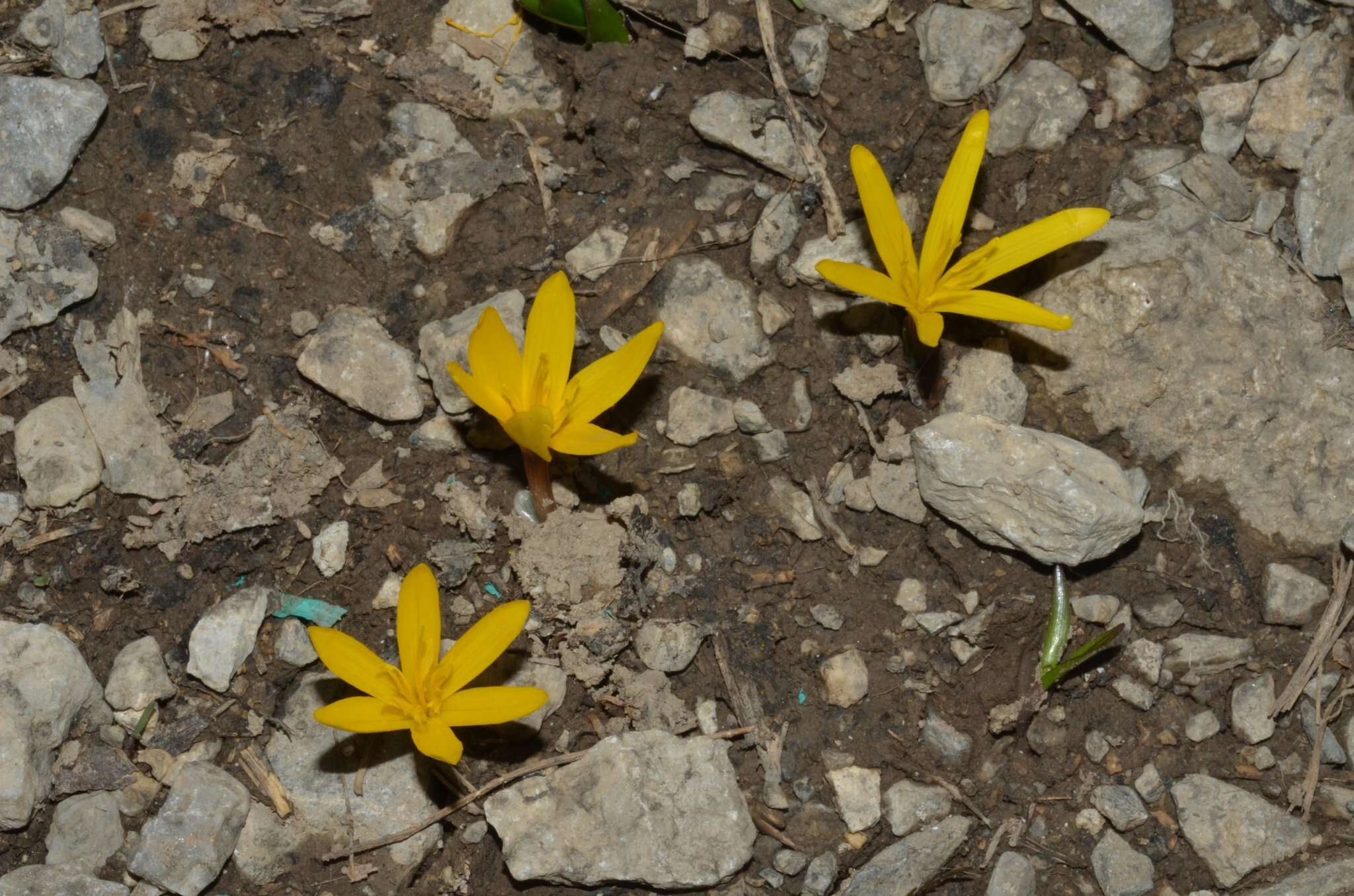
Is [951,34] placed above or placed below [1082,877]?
above

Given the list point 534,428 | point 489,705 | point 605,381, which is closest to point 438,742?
point 489,705

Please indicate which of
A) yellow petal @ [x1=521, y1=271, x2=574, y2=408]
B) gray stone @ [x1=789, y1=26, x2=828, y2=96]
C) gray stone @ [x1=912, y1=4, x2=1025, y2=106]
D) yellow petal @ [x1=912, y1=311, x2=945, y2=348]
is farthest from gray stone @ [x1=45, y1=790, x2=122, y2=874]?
gray stone @ [x1=912, y1=4, x2=1025, y2=106]

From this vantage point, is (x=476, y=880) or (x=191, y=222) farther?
(x=191, y=222)

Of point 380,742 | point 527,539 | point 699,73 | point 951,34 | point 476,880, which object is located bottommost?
point 476,880

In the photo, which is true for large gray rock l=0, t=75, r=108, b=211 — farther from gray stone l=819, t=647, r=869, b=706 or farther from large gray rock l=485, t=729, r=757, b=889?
gray stone l=819, t=647, r=869, b=706

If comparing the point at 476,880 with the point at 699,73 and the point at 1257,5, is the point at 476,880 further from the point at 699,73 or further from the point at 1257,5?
the point at 1257,5

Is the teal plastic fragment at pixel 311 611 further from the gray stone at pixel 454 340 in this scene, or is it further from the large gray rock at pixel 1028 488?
the large gray rock at pixel 1028 488

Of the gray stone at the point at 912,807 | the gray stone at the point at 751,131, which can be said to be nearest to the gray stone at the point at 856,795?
the gray stone at the point at 912,807

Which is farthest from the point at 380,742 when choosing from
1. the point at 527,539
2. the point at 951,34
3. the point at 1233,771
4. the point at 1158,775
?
the point at 951,34
